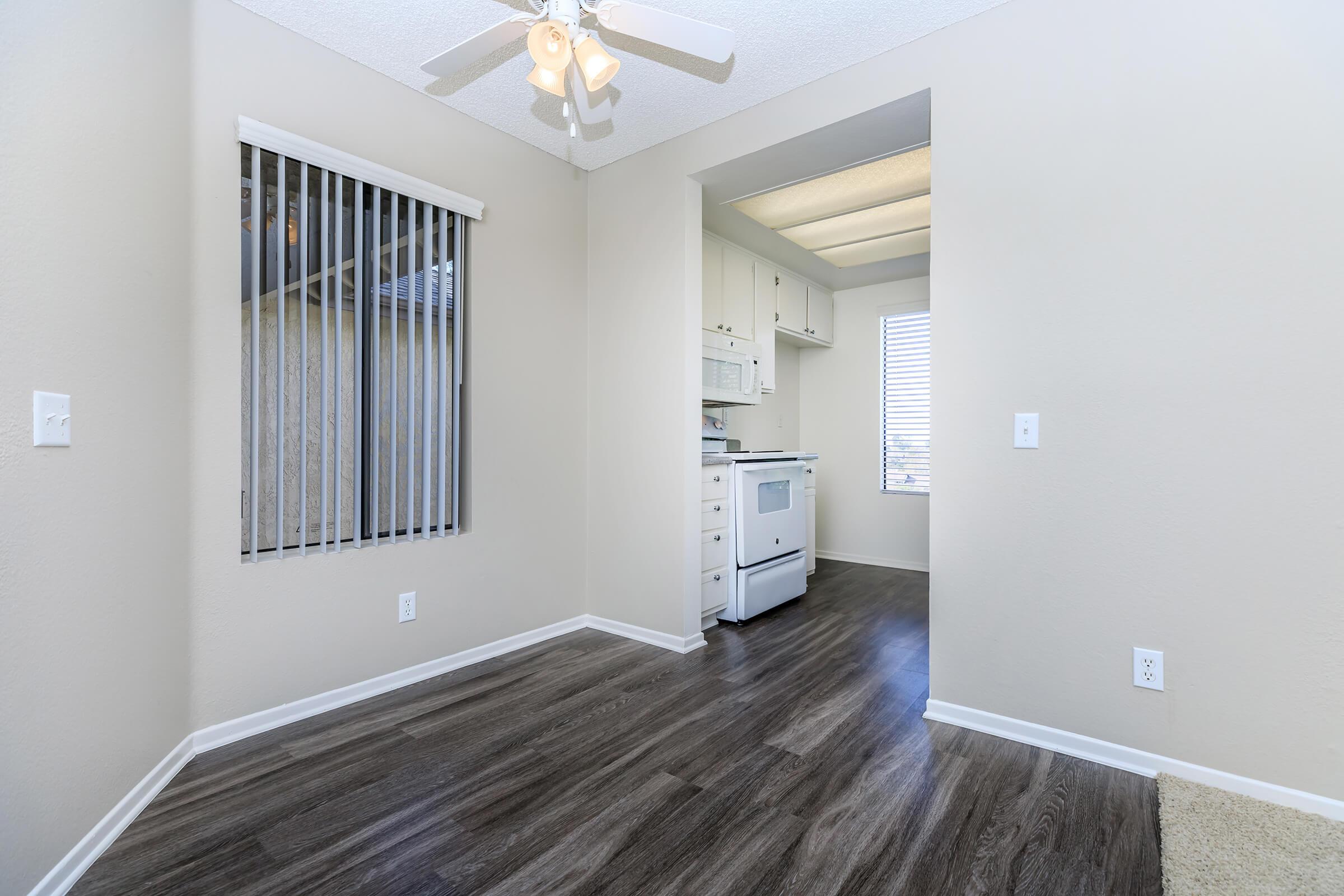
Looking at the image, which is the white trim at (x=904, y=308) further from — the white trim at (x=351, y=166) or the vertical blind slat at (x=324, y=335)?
the vertical blind slat at (x=324, y=335)

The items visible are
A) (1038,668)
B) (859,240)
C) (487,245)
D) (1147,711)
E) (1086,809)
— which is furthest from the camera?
(859,240)

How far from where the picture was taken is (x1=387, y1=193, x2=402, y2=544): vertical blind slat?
98.3 inches

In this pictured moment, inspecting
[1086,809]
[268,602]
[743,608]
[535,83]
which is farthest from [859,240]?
[268,602]

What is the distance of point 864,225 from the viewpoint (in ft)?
12.9

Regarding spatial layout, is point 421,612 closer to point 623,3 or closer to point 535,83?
point 535,83

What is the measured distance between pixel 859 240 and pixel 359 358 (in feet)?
10.7

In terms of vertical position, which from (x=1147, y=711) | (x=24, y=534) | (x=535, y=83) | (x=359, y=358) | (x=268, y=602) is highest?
(x=535, y=83)

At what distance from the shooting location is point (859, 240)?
420 cm

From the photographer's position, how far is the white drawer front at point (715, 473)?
3.26 m

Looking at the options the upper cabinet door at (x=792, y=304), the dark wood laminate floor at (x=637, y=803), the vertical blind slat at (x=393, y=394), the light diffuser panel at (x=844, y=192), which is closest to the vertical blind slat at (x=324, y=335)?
the vertical blind slat at (x=393, y=394)

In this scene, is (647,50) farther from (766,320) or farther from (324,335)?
(766,320)

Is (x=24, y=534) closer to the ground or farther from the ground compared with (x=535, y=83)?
closer to the ground

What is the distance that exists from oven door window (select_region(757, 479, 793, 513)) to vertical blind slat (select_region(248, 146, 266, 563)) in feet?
7.96

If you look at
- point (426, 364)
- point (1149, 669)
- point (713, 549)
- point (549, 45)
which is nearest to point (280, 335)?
point (426, 364)
